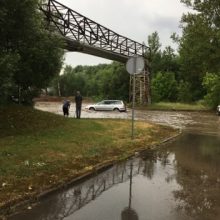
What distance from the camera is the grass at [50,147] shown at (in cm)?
815

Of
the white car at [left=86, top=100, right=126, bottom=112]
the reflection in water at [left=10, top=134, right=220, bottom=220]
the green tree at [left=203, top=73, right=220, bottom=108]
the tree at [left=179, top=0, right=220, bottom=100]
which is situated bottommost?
the reflection in water at [left=10, top=134, right=220, bottom=220]

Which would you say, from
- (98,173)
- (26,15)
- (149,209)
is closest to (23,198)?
(149,209)

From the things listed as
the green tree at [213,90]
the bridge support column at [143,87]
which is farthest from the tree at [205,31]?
the bridge support column at [143,87]

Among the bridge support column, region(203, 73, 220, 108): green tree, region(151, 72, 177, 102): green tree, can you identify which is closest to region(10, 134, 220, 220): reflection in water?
region(203, 73, 220, 108): green tree

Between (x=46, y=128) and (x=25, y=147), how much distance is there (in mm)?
4031

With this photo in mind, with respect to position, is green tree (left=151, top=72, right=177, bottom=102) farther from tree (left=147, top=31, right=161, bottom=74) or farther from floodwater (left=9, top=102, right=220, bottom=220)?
floodwater (left=9, top=102, right=220, bottom=220)

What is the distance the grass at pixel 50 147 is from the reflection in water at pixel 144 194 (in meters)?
0.58

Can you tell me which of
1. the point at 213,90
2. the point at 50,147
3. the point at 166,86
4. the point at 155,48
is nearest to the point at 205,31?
the point at 50,147

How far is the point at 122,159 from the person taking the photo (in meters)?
11.4

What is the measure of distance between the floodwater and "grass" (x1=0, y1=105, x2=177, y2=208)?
514 mm

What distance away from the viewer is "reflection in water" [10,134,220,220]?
6645 millimetres

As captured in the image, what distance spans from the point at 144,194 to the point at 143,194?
0.02m

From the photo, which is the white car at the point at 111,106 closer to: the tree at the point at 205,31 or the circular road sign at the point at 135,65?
the tree at the point at 205,31

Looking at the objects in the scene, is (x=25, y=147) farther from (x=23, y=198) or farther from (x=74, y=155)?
(x=23, y=198)
